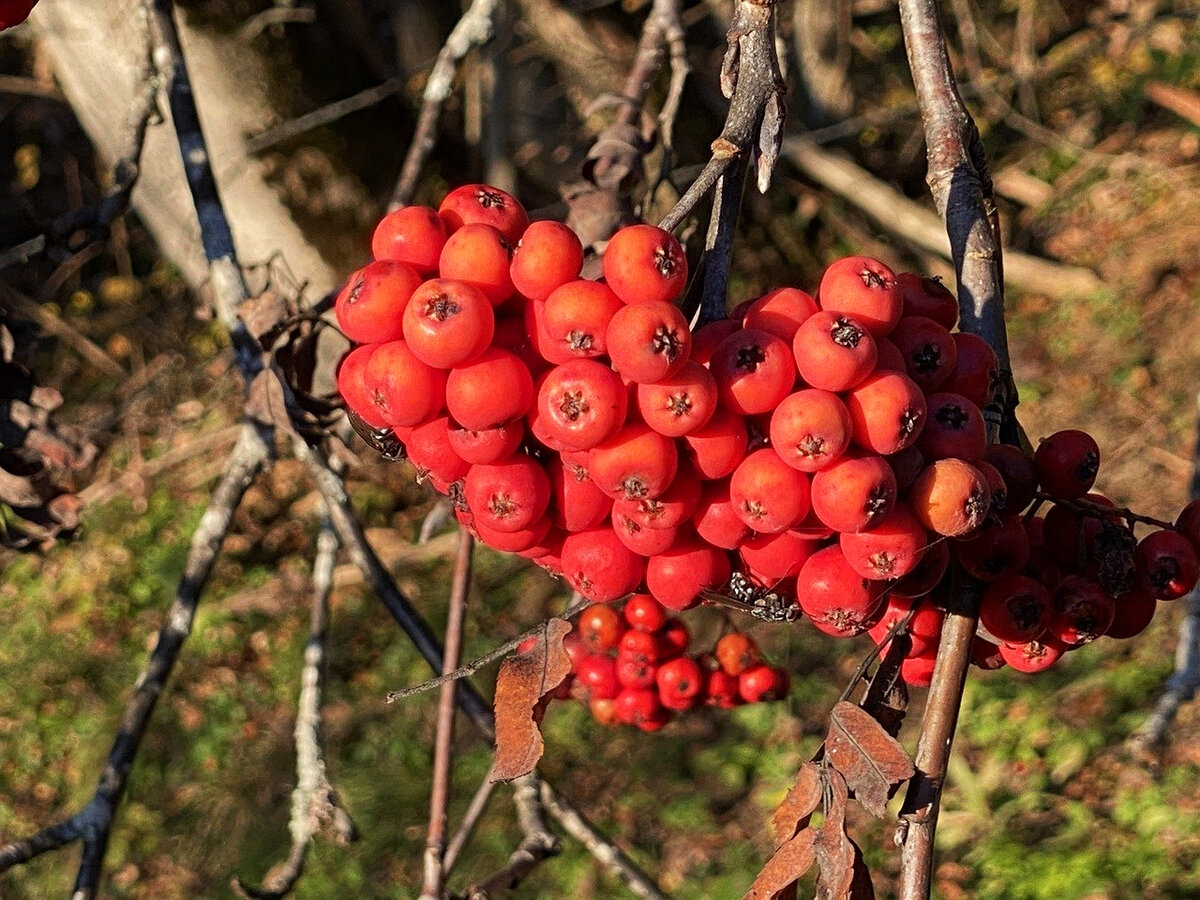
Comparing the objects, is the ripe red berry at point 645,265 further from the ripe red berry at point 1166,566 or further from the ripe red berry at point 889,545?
the ripe red berry at point 1166,566

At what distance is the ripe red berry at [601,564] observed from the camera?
1.09m

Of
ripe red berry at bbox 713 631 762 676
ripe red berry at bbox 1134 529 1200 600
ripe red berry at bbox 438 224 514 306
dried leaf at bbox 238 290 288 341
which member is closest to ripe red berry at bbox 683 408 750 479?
ripe red berry at bbox 438 224 514 306

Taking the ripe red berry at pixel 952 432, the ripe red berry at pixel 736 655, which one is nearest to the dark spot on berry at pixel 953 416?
the ripe red berry at pixel 952 432

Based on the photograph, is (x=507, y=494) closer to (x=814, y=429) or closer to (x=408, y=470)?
(x=814, y=429)

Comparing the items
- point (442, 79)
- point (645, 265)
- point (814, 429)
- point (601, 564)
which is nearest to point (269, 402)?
point (601, 564)

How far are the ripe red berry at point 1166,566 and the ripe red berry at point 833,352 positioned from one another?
0.54 m

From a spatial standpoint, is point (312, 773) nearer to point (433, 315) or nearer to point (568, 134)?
point (433, 315)

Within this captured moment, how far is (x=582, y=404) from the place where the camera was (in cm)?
95

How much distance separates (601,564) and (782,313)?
30cm

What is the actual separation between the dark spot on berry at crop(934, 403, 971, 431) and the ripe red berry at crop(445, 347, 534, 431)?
38 centimetres

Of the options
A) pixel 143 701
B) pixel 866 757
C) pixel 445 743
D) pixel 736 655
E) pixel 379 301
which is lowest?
pixel 736 655

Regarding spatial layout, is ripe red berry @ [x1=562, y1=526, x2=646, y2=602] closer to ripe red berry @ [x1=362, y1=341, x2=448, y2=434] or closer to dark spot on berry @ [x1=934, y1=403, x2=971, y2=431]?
ripe red berry @ [x1=362, y1=341, x2=448, y2=434]

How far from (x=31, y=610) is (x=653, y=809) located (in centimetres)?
377

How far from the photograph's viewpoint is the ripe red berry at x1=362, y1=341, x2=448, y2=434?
3.38 ft
